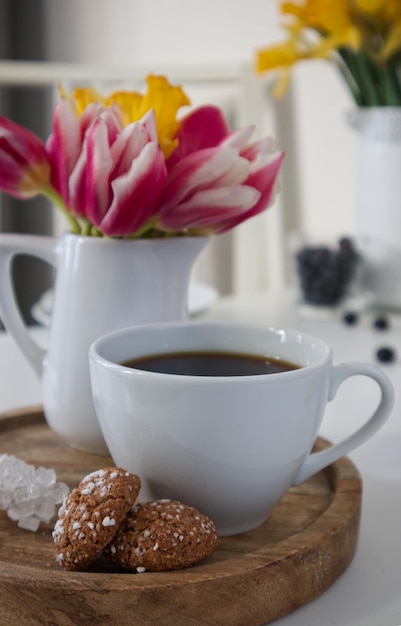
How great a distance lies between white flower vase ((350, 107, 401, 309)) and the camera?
110cm

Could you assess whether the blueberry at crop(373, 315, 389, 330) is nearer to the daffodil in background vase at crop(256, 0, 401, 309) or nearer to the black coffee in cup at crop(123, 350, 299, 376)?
the daffodil in background vase at crop(256, 0, 401, 309)

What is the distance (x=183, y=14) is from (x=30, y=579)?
5.73 ft

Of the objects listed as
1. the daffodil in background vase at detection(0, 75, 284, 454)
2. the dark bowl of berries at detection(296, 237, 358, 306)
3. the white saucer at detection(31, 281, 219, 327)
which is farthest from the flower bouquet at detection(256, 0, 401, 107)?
the daffodil in background vase at detection(0, 75, 284, 454)

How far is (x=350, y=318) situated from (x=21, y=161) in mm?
606

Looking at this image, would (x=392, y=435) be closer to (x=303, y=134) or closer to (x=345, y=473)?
(x=345, y=473)

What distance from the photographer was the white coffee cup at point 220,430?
0.41m

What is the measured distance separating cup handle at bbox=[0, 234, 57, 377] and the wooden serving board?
17 cm

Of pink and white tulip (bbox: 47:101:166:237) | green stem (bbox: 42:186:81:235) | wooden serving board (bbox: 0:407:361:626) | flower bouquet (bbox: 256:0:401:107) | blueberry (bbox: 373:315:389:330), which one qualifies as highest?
flower bouquet (bbox: 256:0:401:107)

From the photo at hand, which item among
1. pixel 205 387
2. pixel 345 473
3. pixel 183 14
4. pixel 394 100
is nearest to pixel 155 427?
pixel 205 387

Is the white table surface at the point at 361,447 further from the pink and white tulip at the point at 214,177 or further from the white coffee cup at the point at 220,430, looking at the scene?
the pink and white tulip at the point at 214,177

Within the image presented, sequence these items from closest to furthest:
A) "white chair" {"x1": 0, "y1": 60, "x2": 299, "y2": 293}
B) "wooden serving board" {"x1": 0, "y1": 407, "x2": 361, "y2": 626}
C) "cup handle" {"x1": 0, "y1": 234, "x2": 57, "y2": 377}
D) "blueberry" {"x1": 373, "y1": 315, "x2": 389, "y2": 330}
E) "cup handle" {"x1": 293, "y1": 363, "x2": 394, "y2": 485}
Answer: "wooden serving board" {"x1": 0, "y1": 407, "x2": 361, "y2": 626}
"cup handle" {"x1": 293, "y1": 363, "x2": 394, "y2": 485}
"cup handle" {"x1": 0, "y1": 234, "x2": 57, "y2": 377}
"blueberry" {"x1": 373, "y1": 315, "x2": 389, "y2": 330}
"white chair" {"x1": 0, "y1": 60, "x2": 299, "y2": 293}

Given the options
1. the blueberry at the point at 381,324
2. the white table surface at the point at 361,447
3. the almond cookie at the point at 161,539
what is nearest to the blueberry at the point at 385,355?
the white table surface at the point at 361,447

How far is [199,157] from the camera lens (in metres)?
0.51

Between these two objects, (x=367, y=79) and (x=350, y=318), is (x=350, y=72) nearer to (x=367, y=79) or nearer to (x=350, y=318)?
(x=367, y=79)
